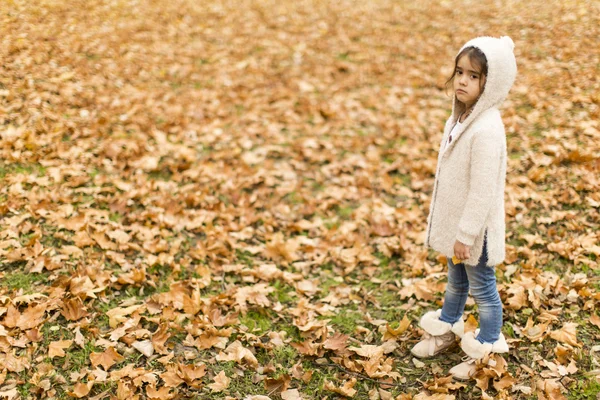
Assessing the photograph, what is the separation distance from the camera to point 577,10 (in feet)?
29.9

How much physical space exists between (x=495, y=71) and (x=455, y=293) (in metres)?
1.48

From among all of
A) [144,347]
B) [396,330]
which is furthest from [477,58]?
[144,347]

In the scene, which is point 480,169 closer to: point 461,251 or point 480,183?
point 480,183

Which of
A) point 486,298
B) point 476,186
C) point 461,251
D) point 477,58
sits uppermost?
point 477,58

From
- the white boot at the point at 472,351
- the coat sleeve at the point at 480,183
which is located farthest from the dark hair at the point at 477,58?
the white boot at the point at 472,351

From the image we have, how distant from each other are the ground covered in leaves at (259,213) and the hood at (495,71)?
1645 mm

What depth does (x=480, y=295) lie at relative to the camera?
2.98m

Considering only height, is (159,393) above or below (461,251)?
below

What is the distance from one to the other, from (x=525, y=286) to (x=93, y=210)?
3.86m

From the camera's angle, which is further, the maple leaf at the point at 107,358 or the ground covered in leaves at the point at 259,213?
the ground covered in leaves at the point at 259,213

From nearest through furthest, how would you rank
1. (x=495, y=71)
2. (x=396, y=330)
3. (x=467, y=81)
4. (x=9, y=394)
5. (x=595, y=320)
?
(x=495, y=71)
(x=467, y=81)
(x=9, y=394)
(x=595, y=320)
(x=396, y=330)

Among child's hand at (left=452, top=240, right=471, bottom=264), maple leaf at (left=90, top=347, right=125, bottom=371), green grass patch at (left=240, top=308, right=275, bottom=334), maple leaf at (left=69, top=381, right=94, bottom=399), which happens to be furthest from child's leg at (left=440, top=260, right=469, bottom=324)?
maple leaf at (left=69, top=381, right=94, bottom=399)

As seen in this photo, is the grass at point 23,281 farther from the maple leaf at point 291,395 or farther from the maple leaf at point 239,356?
the maple leaf at point 291,395

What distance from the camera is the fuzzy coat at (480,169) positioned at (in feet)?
8.43
